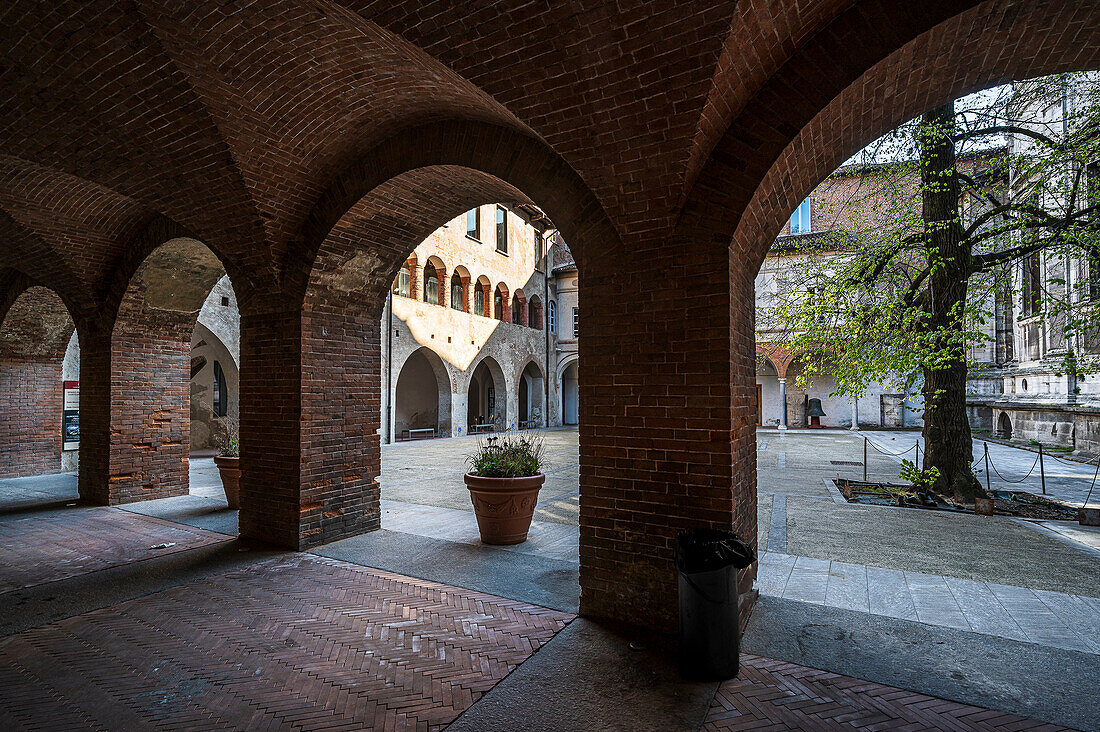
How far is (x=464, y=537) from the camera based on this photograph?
6.34m

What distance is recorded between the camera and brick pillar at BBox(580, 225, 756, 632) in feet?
12.4

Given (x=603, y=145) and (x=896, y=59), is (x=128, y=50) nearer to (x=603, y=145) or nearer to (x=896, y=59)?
(x=603, y=145)

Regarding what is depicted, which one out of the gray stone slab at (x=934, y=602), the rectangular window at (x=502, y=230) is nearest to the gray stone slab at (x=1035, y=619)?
the gray stone slab at (x=934, y=602)

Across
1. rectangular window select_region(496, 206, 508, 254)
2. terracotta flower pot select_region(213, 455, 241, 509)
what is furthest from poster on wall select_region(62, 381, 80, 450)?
rectangular window select_region(496, 206, 508, 254)

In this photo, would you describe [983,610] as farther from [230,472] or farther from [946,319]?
[230,472]

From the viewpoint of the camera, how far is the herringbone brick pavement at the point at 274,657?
9.81 ft

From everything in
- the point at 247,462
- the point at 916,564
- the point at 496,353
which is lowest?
the point at 916,564

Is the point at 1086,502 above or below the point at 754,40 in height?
below

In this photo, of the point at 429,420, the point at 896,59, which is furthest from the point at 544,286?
the point at 896,59

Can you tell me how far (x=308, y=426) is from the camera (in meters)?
5.96

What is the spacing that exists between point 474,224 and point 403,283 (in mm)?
4870

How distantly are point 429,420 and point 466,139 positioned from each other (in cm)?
2025

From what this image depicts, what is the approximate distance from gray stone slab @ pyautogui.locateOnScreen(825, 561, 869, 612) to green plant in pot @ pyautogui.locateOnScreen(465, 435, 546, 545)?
2.92m

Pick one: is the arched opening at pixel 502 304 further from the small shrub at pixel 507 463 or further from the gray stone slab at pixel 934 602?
the gray stone slab at pixel 934 602
